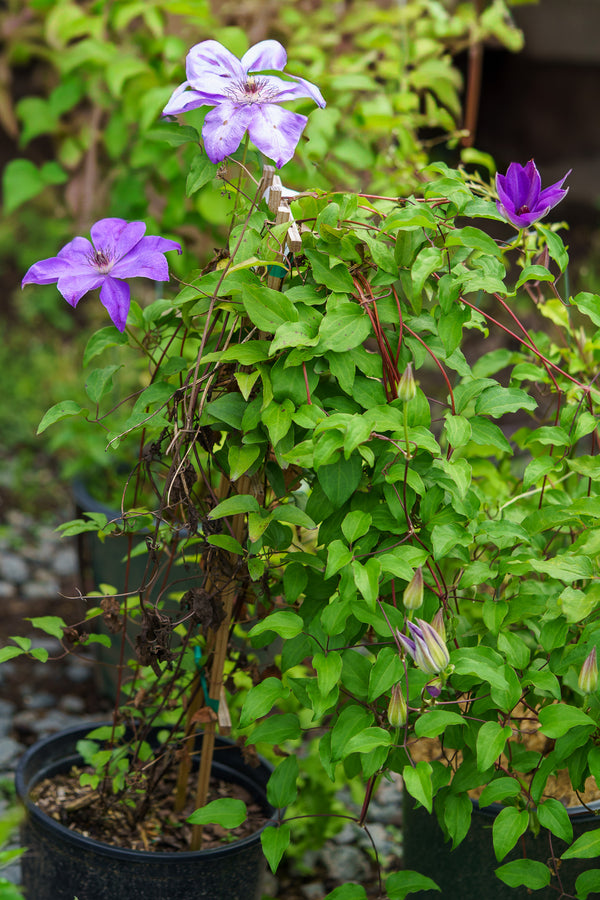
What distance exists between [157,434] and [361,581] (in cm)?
41

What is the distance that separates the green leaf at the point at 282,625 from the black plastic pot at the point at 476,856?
359 millimetres

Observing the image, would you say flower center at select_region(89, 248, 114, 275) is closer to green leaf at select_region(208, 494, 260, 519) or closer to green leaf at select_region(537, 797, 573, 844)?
green leaf at select_region(208, 494, 260, 519)

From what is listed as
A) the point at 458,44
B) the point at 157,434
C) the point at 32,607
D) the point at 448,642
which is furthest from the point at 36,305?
the point at 448,642

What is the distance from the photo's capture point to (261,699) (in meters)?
1.04

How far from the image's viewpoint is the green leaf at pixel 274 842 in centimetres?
106

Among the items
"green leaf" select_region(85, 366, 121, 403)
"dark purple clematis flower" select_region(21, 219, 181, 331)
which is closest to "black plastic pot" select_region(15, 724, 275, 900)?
"green leaf" select_region(85, 366, 121, 403)

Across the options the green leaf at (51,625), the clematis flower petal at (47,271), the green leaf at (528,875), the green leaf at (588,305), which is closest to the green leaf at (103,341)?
the clematis flower petal at (47,271)

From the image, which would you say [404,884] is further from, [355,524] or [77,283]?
[77,283]

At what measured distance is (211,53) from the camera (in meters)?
1.00

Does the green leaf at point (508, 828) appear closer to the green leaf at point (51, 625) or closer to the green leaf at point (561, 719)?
the green leaf at point (561, 719)

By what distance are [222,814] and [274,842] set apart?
8 centimetres

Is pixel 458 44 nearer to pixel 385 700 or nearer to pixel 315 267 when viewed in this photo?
pixel 315 267

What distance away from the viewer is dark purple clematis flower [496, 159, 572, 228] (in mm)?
1011

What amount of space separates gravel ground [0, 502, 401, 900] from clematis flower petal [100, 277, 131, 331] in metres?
0.38
